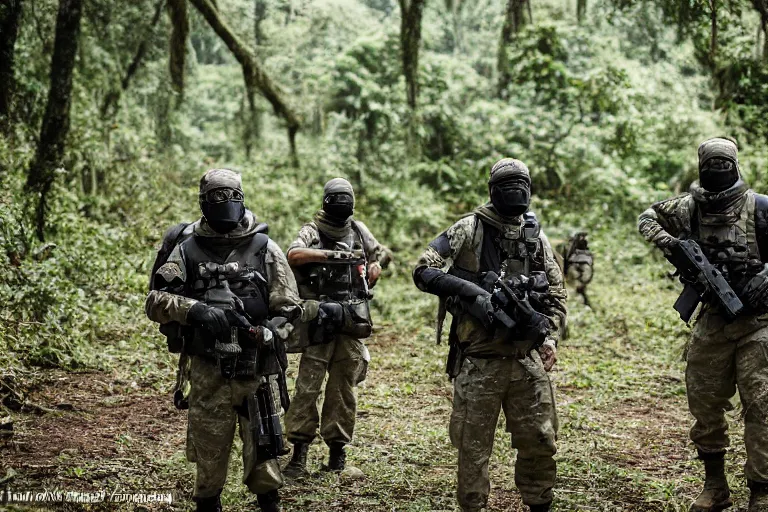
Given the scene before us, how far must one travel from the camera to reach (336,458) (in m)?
5.77

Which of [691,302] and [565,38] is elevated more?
[565,38]

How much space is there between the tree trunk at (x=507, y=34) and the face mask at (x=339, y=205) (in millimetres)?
10033

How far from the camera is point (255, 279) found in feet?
14.8

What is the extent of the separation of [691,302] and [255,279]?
104 inches

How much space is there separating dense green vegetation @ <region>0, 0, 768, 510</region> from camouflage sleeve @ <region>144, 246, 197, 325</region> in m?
1.39

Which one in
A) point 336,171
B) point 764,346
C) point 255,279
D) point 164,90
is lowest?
point 764,346

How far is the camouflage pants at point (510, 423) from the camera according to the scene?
4469 mm

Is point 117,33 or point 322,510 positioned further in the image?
point 117,33

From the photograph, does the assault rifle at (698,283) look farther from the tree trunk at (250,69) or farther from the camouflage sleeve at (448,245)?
the tree trunk at (250,69)

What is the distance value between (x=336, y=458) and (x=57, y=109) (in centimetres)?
527

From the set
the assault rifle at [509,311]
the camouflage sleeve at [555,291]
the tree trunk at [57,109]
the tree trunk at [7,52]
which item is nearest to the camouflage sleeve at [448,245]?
the assault rifle at [509,311]

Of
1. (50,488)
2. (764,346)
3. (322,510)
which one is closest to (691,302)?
(764,346)

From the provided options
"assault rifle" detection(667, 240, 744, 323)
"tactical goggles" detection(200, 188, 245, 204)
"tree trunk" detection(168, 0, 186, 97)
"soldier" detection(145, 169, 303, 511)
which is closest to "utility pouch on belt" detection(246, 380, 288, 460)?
"soldier" detection(145, 169, 303, 511)

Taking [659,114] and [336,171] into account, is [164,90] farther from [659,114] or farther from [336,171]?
[659,114]
